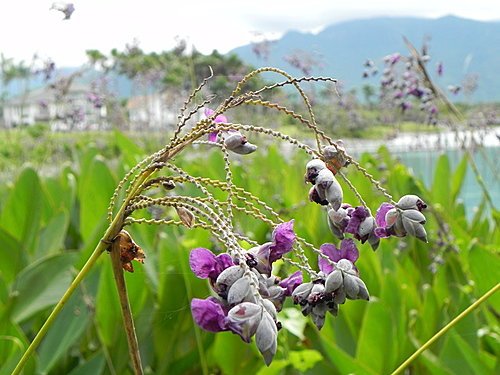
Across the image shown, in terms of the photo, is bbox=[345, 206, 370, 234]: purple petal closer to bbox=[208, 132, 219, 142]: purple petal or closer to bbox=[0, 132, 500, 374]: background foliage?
bbox=[208, 132, 219, 142]: purple petal

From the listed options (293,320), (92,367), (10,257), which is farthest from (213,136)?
(10,257)

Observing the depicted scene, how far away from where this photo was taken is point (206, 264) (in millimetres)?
453

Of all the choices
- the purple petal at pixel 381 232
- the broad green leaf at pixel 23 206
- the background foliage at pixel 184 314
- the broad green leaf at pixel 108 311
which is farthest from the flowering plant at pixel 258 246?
the broad green leaf at pixel 23 206

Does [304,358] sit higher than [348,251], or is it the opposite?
[348,251]

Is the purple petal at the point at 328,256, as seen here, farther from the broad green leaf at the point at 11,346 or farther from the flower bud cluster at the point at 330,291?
the broad green leaf at the point at 11,346

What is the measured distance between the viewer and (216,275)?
0.45m

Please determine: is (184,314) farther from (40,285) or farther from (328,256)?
(328,256)

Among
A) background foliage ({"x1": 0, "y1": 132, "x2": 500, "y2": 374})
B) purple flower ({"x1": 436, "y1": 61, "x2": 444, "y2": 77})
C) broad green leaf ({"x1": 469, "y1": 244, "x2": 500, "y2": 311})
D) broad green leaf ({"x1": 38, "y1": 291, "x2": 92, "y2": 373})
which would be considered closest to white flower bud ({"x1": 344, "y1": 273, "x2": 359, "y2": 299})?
background foliage ({"x1": 0, "y1": 132, "x2": 500, "y2": 374})

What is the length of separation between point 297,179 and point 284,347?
166 centimetres

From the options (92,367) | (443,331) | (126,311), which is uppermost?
(126,311)

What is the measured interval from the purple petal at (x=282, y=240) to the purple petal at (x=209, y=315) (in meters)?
0.06

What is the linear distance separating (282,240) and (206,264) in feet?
0.18

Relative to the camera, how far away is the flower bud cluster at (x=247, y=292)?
359 mm

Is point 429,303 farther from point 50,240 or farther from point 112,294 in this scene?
point 50,240
